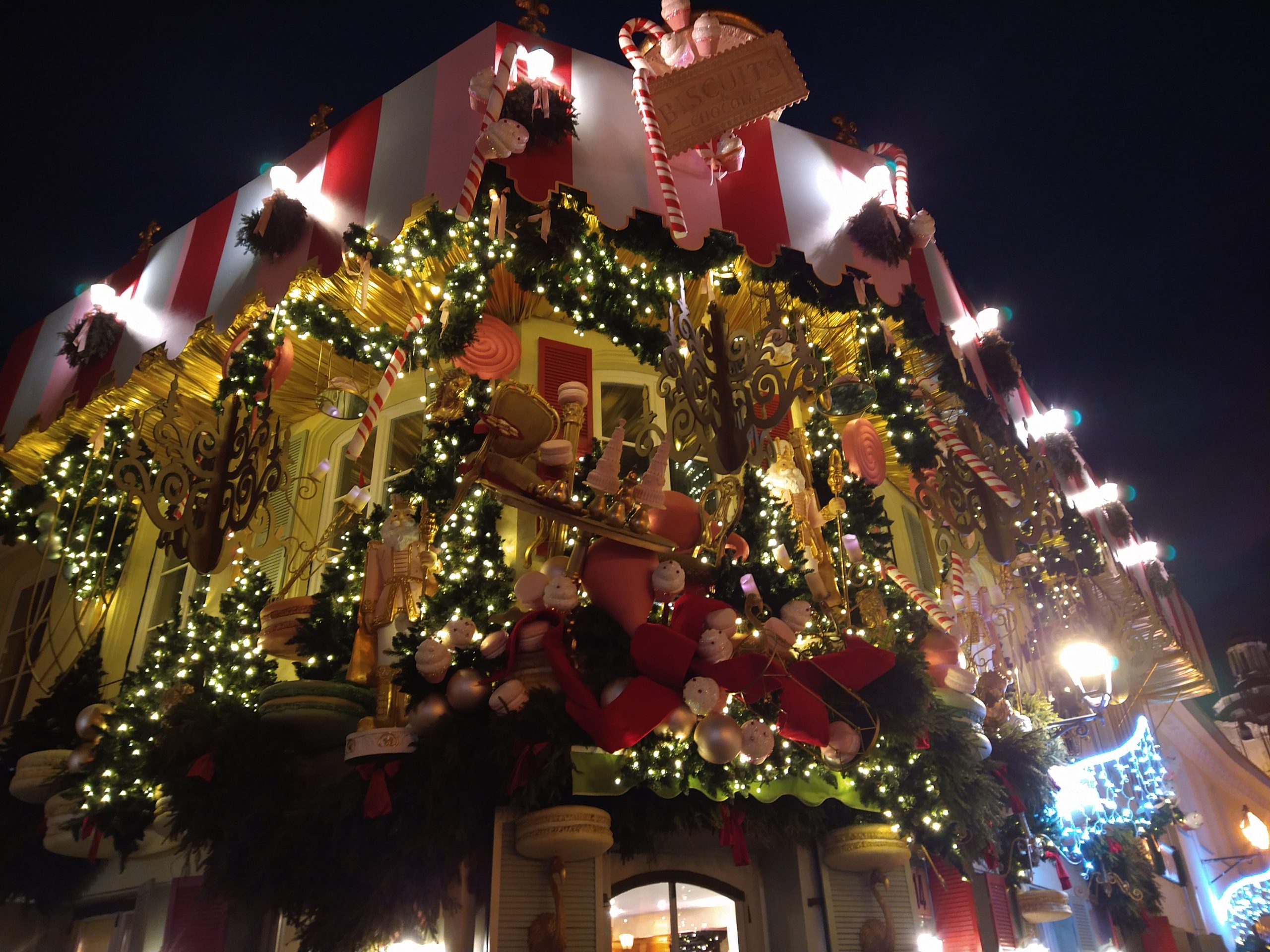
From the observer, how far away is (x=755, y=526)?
6109 mm

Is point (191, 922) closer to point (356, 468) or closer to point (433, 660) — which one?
point (433, 660)

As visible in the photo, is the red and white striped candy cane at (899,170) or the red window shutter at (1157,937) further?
the red window shutter at (1157,937)

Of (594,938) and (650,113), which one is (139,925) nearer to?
(594,938)

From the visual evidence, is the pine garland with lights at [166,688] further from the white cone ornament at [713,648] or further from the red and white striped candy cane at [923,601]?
the red and white striped candy cane at [923,601]

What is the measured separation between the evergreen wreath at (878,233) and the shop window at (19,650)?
27.5 ft

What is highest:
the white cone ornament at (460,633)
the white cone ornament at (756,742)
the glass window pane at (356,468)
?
the glass window pane at (356,468)

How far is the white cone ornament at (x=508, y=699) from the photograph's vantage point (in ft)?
15.1

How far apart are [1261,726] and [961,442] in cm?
2520

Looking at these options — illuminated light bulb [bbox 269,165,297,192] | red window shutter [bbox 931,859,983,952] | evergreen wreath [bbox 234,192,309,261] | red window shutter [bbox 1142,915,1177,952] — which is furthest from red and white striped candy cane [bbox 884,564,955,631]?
red window shutter [bbox 1142,915,1177,952]

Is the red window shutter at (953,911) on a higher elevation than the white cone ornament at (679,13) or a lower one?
lower

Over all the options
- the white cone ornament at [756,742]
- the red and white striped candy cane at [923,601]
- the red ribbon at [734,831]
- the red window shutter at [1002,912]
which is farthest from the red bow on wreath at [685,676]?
the red window shutter at [1002,912]

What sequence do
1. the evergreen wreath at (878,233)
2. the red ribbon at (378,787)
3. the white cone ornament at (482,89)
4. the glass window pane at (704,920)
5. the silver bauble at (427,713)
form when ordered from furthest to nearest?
the evergreen wreath at (878,233), the glass window pane at (704,920), the white cone ornament at (482,89), the silver bauble at (427,713), the red ribbon at (378,787)

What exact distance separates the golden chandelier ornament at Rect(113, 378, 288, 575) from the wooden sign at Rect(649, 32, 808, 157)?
308 centimetres

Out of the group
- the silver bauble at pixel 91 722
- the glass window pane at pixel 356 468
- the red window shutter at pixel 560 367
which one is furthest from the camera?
the glass window pane at pixel 356 468
